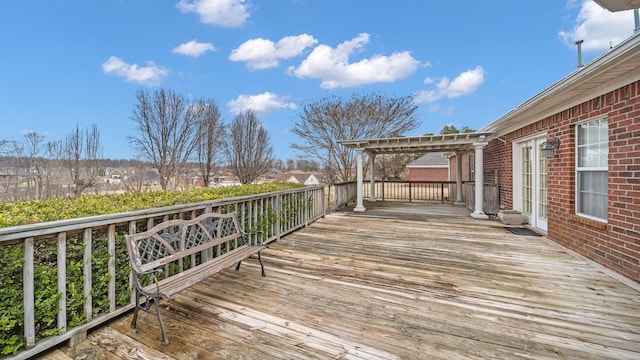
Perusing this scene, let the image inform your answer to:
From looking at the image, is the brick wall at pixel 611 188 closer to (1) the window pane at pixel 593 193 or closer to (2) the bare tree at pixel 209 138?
(1) the window pane at pixel 593 193

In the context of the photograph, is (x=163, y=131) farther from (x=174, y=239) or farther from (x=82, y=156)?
(x=174, y=239)

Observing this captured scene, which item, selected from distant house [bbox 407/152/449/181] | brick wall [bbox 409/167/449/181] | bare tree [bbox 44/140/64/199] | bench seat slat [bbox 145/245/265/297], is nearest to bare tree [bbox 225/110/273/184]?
bare tree [bbox 44/140/64/199]

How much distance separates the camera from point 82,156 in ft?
27.1

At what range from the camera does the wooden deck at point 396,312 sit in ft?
6.20

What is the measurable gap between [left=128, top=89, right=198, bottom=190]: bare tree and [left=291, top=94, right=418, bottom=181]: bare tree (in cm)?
579

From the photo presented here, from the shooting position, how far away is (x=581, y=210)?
418cm

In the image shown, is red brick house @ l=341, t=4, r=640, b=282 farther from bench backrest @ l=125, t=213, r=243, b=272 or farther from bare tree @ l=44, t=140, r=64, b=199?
bare tree @ l=44, t=140, r=64, b=199

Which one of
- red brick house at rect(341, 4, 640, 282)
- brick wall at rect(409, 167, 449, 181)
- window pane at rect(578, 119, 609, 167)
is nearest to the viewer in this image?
red brick house at rect(341, 4, 640, 282)

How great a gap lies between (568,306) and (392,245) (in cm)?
241

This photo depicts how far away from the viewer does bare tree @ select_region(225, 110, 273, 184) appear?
515 inches

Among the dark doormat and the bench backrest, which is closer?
the bench backrest

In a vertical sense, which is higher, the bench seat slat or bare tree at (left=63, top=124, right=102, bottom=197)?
bare tree at (left=63, top=124, right=102, bottom=197)

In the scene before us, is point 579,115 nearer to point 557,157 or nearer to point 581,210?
point 557,157

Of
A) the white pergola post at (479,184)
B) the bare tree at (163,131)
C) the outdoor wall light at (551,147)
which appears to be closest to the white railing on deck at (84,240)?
the outdoor wall light at (551,147)
